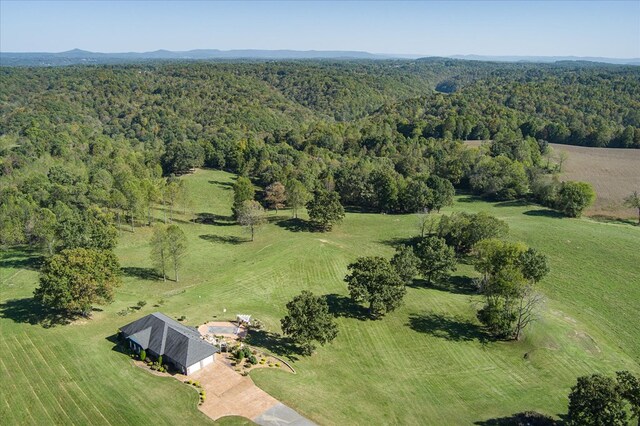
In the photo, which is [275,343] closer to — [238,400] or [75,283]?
[238,400]

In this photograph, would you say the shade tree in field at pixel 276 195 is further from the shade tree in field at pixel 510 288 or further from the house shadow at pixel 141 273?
the shade tree in field at pixel 510 288

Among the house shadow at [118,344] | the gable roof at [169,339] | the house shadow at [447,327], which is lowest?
the house shadow at [447,327]

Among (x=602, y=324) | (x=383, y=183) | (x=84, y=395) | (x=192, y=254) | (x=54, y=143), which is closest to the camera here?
(x=84, y=395)

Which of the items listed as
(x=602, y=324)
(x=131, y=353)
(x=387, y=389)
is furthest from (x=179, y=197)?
(x=602, y=324)

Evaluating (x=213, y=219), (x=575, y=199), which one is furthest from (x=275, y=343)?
(x=575, y=199)

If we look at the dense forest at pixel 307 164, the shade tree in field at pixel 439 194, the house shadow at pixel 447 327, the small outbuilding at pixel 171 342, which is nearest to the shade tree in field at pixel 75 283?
the small outbuilding at pixel 171 342

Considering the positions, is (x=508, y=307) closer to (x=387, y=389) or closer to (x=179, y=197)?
(x=387, y=389)
